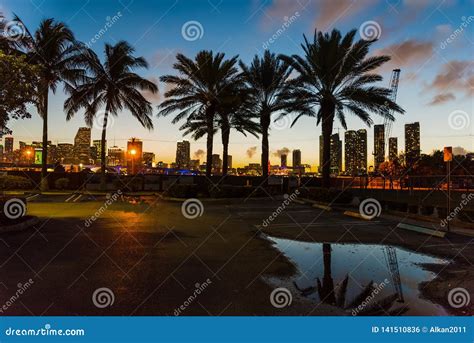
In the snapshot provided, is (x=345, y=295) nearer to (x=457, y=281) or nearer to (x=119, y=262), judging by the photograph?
(x=457, y=281)

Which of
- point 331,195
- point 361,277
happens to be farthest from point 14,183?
point 361,277

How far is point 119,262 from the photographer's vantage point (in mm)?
7719

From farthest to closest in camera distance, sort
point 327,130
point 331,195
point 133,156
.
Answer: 1. point 133,156
2. point 327,130
3. point 331,195

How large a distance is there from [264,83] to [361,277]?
2457 centimetres


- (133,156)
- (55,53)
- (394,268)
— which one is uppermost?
(55,53)

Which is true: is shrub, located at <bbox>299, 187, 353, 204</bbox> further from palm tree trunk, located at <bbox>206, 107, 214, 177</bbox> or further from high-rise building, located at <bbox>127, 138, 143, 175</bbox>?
high-rise building, located at <bbox>127, 138, 143, 175</bbox>

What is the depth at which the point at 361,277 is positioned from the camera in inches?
270

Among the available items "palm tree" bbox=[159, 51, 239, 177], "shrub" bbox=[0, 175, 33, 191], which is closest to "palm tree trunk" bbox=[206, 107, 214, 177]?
"palm tree" bbox=[159, 51, 239, 177]

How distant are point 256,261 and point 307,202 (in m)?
16.2

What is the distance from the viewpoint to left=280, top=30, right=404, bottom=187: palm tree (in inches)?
849

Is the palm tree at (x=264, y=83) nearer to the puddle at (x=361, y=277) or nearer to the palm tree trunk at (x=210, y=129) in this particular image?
the palm tree trunk at (x=210, y=129)

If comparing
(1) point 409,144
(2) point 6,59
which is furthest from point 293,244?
(1) point 409,144

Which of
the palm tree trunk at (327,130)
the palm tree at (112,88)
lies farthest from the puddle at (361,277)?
the palm tree at (112,88)

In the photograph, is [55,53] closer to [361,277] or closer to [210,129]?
[210,129]
